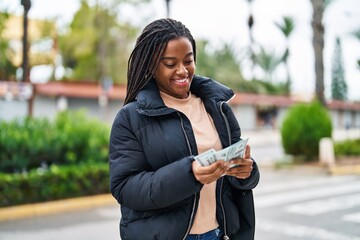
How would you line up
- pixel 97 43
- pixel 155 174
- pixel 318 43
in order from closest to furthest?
1. pixel 155 174
2. pixel 318 43
3. pixel 97 43

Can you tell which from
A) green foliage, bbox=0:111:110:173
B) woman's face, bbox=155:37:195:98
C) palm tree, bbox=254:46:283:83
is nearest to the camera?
woman's face, bbox=155:37:195:98

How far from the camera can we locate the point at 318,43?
16359 mm

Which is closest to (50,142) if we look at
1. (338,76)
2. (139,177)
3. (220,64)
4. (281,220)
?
(281,220)

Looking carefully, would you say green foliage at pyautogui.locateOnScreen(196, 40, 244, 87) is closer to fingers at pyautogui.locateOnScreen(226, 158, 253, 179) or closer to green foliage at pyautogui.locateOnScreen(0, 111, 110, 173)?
green foliage at pyautogui.locateOnScreen(0, 111, 110, 173)

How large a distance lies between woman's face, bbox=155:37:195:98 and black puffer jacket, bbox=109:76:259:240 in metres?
0.06

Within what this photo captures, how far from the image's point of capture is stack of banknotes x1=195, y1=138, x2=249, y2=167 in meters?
1.62

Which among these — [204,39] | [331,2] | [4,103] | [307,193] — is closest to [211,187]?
[307,193]

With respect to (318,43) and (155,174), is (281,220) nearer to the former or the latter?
(155,174)

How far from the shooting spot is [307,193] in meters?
9.76

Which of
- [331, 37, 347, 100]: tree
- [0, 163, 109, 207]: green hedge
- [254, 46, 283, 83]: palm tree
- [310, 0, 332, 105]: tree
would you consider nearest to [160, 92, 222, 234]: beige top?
[0, 163, 109, 207]: green hedge

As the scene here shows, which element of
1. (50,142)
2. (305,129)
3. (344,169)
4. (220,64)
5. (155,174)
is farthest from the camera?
(220,64)

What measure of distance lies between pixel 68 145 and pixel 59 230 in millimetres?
2778

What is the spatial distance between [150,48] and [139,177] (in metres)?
0.49

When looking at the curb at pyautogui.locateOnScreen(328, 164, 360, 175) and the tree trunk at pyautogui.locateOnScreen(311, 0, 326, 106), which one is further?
the tree trunk at pyautogui.locateOnScreen(311, 0, 326, 106)
